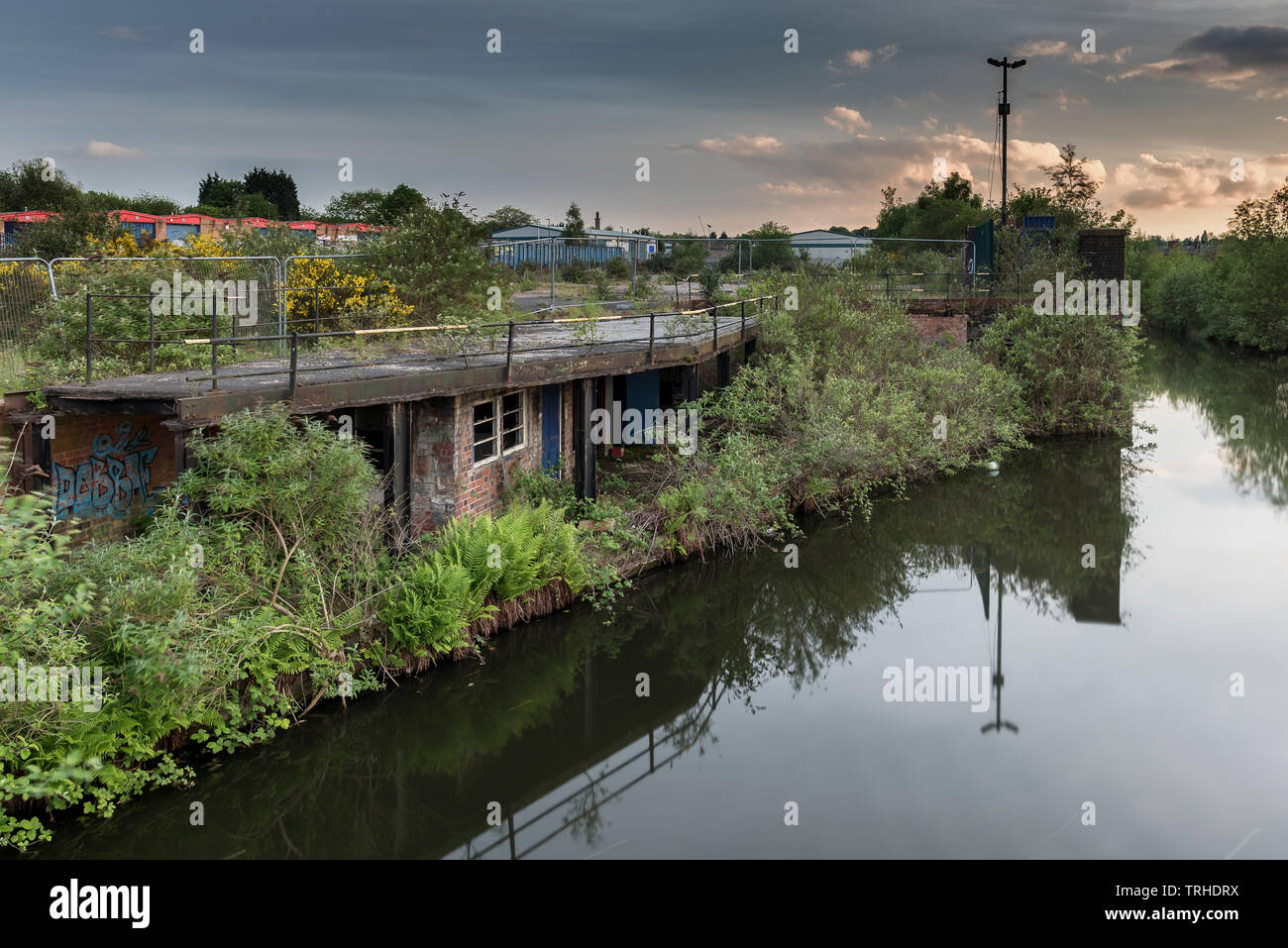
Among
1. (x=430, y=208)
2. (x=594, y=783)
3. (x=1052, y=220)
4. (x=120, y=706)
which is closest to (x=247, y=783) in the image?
(x=120, y=706)

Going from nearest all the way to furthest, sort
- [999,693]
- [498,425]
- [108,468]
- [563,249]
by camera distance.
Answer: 1. [108,468]
2. [999,693]
3. [498,425]
4. [563,249]

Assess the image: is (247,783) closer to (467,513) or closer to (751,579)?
(467,513)

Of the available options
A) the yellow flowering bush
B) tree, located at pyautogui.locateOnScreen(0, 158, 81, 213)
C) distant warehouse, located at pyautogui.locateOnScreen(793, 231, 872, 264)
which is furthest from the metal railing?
tree, located at pyautogui.locateOnScreen(0, 158, 81, 213)

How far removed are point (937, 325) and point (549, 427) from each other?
51.1ft

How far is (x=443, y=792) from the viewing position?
911 cm

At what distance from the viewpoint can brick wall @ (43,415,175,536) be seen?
10281mm

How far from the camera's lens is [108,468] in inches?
429

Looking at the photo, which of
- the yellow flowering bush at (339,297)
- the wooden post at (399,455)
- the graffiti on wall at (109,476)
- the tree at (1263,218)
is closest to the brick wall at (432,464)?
the wooden post at (399,455)

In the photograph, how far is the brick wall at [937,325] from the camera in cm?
2723

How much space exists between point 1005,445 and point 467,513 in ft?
50.7

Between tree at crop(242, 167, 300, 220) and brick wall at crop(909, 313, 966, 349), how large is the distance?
195 ft

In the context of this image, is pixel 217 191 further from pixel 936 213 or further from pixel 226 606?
pixel 226 606

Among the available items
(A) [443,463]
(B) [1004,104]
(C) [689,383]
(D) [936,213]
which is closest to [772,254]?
(B) [1004,104]

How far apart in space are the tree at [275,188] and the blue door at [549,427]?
6591 centimetres
